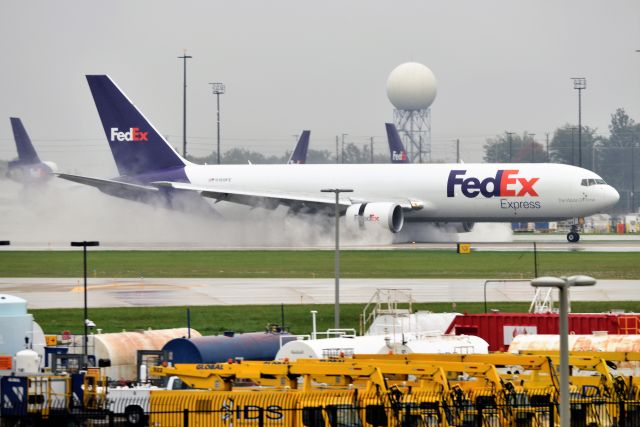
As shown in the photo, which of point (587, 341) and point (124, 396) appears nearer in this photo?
point (124, 396)

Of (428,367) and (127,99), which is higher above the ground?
(127,99)

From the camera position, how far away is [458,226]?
4341 inches

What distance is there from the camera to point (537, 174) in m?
101

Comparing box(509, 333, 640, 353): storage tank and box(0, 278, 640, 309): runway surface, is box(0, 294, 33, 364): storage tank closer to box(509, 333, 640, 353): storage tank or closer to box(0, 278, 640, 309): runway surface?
box(509, 333, 640, 353): storage tank

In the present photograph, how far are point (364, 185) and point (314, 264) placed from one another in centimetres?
2587

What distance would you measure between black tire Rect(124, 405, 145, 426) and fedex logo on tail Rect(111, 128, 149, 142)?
81.9m

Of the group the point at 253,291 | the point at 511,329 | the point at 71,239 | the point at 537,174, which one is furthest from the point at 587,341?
the point at 71,239

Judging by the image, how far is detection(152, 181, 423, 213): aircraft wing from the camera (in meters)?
105

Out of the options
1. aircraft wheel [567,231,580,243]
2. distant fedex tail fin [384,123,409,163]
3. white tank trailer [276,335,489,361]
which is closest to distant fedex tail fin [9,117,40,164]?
distant fedex tail fin [384,123,409,163]

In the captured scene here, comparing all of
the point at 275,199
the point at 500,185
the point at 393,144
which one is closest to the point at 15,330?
the point at 500,185

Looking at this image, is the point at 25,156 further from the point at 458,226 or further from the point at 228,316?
the point at 228,316

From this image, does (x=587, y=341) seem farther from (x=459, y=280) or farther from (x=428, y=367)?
(x=459, y=280)

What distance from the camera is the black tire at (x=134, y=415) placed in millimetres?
30438

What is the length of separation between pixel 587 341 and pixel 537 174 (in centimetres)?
6234
